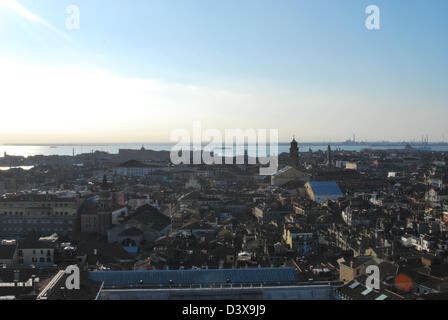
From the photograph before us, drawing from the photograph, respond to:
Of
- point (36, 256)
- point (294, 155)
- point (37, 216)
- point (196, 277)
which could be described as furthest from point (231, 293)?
point (294, 155)

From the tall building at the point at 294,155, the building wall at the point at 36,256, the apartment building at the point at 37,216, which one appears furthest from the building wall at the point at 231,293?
the tall building at the point at 294,155

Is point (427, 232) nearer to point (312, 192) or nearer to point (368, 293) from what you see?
point (368, 293)

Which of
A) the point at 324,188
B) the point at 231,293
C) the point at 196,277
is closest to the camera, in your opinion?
the point at 231,293

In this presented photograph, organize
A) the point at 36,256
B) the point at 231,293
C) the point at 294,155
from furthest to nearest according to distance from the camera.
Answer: the point at 294,155
the point at 36,256
the point at 231,293

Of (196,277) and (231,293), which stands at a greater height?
(231,293)

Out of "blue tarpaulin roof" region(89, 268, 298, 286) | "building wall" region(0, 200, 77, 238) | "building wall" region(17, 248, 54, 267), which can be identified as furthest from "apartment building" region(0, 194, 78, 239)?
"blue tarpaulin roof" region(89, 268, 298, 286)

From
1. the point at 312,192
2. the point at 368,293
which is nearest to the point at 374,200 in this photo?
the point at 312,192

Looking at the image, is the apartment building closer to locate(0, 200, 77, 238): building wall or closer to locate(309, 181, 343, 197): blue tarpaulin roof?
locate(0, 200, 77, 238): building wall

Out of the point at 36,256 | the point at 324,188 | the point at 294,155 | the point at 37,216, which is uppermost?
the point at 294,155

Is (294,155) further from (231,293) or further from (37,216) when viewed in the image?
(231,293)

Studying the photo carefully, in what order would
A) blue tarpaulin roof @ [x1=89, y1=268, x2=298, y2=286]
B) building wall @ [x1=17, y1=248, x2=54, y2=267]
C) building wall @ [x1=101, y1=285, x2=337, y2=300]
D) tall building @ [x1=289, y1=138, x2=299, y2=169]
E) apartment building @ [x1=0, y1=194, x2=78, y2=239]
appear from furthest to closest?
tall building @ [x1=289, y1=138, x2=299, y2=169] → apartment building @ [x1=0, y1=194, x2=78, y2=239] → building wall @ [x1=17, y1=248, x2=54, y2=267] → blue tarpaulin roof @ [x1=89, y1=268, x2=298, y2=286] → building wall @ [x1=101, y1=285, x2=337, y2=300]

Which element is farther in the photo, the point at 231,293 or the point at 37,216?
the point at 37,216
